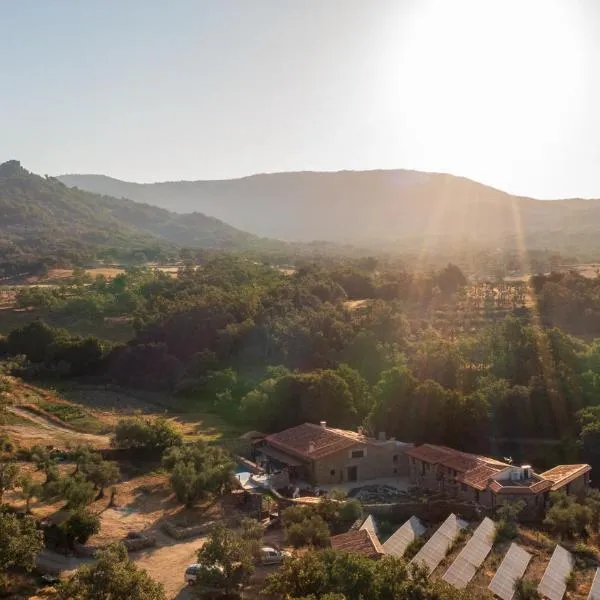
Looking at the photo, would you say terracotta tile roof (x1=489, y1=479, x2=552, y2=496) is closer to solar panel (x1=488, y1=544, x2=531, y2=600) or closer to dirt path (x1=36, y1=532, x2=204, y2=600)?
solar panel (x1=488, y1=544, x2=531, y2=600)

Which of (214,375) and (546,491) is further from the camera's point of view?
(214,375)

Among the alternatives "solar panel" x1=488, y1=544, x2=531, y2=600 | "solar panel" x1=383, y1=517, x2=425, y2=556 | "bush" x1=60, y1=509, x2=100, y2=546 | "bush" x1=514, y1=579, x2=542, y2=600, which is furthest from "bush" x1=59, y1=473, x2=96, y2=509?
"bush" x1=514, y1=579, x2=542, y2=600

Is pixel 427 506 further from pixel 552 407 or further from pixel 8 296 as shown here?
pixel 8 296

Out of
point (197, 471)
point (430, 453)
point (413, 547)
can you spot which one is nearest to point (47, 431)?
point (197, 471)

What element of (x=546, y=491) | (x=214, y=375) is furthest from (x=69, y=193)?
(x=546, y=491)

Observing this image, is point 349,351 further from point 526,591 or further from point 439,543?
point 526,591

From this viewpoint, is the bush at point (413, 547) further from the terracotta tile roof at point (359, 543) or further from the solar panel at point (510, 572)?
the solar panel at point (510, 572)
